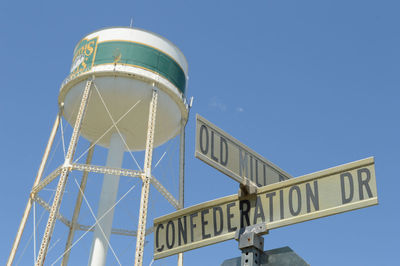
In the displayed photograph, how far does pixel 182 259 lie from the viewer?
52.6 feet

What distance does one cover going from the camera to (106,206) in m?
17.0

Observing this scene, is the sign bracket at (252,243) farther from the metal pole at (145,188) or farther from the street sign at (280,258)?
the metal pole at (145,188)

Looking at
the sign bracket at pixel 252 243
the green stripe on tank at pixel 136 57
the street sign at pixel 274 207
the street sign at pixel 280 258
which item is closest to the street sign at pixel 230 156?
the street sign at pixel 274 207

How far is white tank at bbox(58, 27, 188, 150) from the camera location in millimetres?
16734

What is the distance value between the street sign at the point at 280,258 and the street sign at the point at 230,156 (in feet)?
1.68

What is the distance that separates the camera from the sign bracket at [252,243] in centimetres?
310

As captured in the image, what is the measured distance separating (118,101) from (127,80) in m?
0.78

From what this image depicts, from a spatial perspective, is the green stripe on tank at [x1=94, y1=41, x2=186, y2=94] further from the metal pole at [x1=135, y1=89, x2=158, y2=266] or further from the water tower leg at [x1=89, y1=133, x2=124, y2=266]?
the water tower leg at [x1=89, y1=133, x2=124, y2=266]

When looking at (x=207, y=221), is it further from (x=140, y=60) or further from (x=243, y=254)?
(x=140, y=60)

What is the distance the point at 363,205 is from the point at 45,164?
1534cm

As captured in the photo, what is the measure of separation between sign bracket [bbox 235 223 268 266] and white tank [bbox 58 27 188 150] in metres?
13.7

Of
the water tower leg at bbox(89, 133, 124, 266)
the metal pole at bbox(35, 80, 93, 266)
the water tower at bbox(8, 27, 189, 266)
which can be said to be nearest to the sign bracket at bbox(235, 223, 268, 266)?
the metal pole at bbox(35, 80, 93, 266)

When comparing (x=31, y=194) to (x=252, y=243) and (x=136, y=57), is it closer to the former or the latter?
(x=136, y=57)

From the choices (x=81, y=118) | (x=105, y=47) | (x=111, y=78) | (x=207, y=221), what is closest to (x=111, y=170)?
(x=81, y=118)
